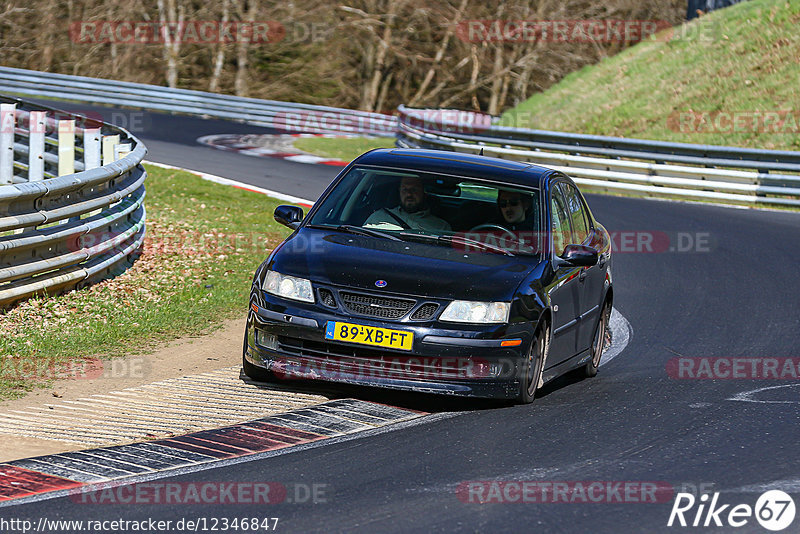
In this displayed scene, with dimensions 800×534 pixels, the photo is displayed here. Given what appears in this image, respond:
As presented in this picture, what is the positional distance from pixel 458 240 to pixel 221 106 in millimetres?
27716

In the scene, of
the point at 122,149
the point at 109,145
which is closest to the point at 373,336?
the point at 122,149

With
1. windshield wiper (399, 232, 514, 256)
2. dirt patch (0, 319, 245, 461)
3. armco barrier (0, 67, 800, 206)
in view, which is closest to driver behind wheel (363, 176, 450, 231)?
windshield wiper (399, 232, 514, 256)

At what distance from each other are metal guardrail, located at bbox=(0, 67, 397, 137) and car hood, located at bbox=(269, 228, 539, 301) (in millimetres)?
26640

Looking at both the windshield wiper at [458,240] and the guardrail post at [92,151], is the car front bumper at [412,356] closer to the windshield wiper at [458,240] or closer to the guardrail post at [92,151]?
the windshield wiper at [458,240]

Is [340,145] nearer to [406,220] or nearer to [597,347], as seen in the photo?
[597,347]

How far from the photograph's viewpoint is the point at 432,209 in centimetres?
887

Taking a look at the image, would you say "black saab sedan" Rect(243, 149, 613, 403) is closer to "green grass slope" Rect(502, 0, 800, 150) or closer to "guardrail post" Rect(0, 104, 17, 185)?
"guardrail post" Rect(0, 104, 17, 185)

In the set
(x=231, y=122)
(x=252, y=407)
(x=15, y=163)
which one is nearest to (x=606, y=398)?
(x=252, y=407)

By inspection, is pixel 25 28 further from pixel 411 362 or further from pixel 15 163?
pixel 411 362

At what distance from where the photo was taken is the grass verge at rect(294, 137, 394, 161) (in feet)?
92.2

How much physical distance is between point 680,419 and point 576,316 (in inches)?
54.3

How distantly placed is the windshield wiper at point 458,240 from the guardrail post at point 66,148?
25.9ft

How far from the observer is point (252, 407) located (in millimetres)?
7707

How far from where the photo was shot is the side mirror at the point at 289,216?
8852 mm
